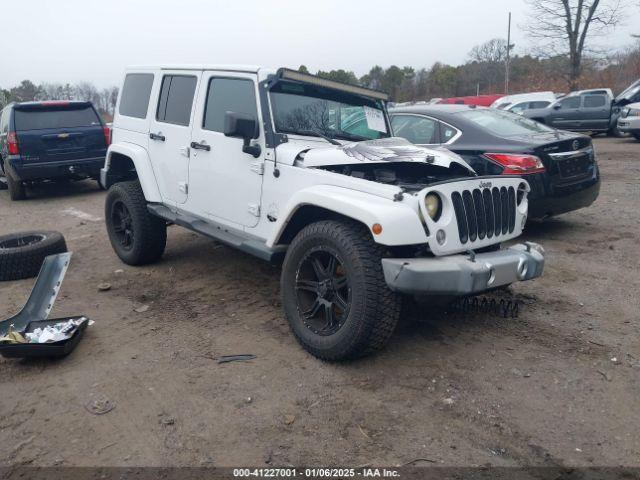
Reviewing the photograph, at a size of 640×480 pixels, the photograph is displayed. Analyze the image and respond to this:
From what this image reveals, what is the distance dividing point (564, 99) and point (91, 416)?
1932 centimetres

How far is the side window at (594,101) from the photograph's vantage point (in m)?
18.1

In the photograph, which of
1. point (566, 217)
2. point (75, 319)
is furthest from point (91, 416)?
point (566, 217)

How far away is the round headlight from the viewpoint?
348 centimetres

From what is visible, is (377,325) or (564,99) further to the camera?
(564,99)

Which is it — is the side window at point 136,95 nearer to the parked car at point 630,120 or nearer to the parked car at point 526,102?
the parked car at point 630,120

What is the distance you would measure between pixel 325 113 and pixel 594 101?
16.6 metres

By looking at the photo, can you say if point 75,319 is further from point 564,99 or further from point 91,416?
point 564,99

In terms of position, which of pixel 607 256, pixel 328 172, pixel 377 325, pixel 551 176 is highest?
pixel 328 172

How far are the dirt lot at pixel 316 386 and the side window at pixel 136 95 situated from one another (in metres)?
1.84

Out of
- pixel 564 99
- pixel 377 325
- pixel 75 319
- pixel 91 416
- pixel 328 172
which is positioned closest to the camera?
pixel 91 416

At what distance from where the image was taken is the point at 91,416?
3.20 meters

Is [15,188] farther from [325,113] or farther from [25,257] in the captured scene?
[325,113]

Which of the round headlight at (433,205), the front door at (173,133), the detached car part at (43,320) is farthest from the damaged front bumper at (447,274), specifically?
the front door at (173,133)

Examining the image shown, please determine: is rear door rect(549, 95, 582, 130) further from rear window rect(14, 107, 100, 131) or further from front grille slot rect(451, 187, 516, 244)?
front grille slot rect(451, 187, 516, 244)
